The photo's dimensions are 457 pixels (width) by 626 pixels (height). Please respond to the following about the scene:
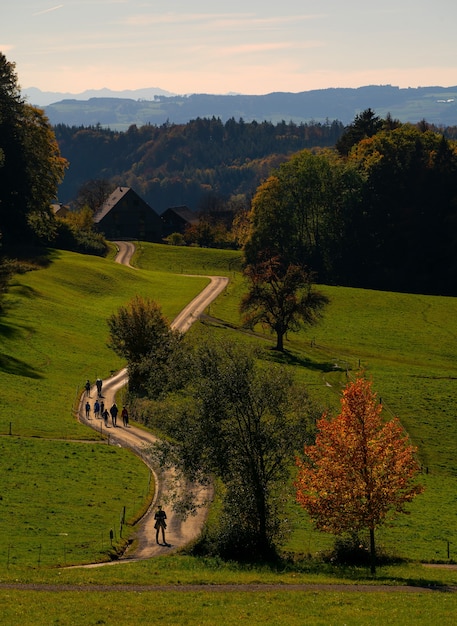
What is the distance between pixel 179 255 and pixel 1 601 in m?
119

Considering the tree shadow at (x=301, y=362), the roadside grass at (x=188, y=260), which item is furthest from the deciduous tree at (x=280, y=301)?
the roadside grass at (x=188, y=260)

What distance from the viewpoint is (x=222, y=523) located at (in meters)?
39.8

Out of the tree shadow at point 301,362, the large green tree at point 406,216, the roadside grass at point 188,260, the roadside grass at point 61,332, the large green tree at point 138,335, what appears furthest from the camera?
the roadside grass at point 188,260

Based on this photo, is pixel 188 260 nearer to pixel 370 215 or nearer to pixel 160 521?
pixel 370 215

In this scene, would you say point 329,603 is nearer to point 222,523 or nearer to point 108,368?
point 222,523

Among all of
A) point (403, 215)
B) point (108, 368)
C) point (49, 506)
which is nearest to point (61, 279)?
point (108, 368)

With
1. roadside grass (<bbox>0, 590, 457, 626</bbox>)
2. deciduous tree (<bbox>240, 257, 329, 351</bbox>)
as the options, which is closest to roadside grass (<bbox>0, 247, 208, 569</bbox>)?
roadside grass (<bbox>0, 590, 457, 626</bbox>)

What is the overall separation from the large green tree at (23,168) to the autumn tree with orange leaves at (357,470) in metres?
77.8

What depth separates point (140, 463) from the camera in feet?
183

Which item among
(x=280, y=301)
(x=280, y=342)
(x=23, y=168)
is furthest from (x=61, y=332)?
(x=23, y=168)

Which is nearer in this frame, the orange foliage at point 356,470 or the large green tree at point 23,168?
the orange foliage at point 356,470

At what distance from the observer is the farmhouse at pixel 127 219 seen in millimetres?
177125

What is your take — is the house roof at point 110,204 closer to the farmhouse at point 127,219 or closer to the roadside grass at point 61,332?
the farmhouse at point 127,219

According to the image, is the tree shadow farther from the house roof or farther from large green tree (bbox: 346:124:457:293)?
the house roof
